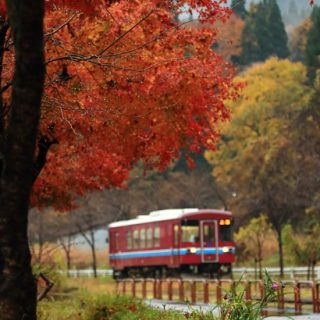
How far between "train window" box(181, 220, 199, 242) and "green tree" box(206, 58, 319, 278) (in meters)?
4.70

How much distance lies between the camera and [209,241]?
124 ft

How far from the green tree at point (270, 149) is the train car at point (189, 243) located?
3.23 meters

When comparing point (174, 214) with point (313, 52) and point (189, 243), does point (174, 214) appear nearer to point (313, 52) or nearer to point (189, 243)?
point (189, 243)

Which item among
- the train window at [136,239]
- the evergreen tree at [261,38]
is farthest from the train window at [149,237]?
the evergreen tree at [261,38]

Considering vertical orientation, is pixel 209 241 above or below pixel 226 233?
below

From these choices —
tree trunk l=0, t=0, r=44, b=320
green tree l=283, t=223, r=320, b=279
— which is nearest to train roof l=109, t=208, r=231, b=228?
green tree l=283, t=223, r=320, b=279

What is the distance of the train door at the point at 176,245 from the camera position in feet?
121

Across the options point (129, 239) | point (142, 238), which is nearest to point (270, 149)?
point (129, 239)

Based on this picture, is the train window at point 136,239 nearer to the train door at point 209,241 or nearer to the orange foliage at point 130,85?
the train door at point 209,241

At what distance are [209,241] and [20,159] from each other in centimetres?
3070

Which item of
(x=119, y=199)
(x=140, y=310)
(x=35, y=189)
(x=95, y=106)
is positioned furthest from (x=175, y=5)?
(x=119, y=199)

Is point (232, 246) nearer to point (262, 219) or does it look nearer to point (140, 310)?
point (262, 219)

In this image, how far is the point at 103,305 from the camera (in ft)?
46.4

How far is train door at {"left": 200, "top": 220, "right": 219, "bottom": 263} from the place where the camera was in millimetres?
37438
